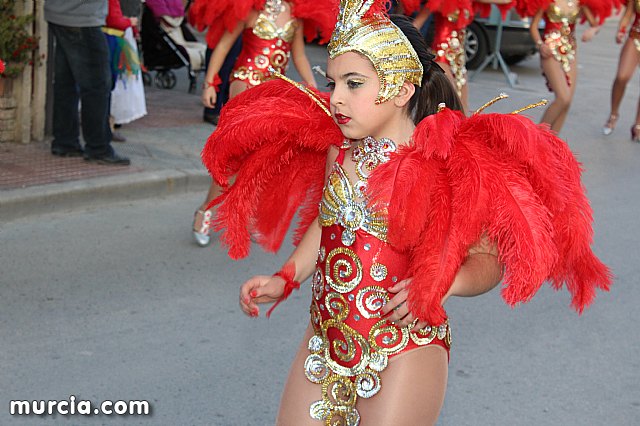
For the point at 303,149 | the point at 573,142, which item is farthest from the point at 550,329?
the point at 573,142

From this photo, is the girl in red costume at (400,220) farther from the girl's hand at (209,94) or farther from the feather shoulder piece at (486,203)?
the girl's hand at (209,94)

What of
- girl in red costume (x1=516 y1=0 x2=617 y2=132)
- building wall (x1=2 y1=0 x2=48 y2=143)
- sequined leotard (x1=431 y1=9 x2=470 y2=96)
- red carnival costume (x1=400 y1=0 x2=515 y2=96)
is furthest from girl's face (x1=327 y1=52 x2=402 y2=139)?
girl in red costume (x1=516 y1=0 x2=617 y2=132)

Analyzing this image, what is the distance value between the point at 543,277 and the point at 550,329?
3.15 m

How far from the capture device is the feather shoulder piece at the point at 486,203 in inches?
104

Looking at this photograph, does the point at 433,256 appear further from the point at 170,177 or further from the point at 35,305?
the point at 170,177

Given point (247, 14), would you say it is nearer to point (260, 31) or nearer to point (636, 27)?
point (260, 31)

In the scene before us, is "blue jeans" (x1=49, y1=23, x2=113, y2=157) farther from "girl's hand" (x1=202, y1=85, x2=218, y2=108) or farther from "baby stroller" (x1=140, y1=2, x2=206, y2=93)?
"baby stroller" (x1=140, y1=2, x2=206, y2=93)

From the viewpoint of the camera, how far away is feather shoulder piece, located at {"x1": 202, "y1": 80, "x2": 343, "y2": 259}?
10.4 ft

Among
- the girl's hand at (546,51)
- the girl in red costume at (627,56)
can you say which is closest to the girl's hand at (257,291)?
the girl's hand at (546,51)

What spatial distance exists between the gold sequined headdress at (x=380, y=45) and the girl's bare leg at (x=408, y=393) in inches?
29.7

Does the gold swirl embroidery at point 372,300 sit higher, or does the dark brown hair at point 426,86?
the dark brown hair at point 426,86

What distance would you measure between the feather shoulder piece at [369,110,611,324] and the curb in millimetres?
4631

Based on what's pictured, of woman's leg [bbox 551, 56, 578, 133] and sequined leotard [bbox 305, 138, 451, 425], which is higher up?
sequined leotard [bbox 305, 138, 451, 425]

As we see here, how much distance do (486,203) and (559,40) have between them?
21.6 ft
